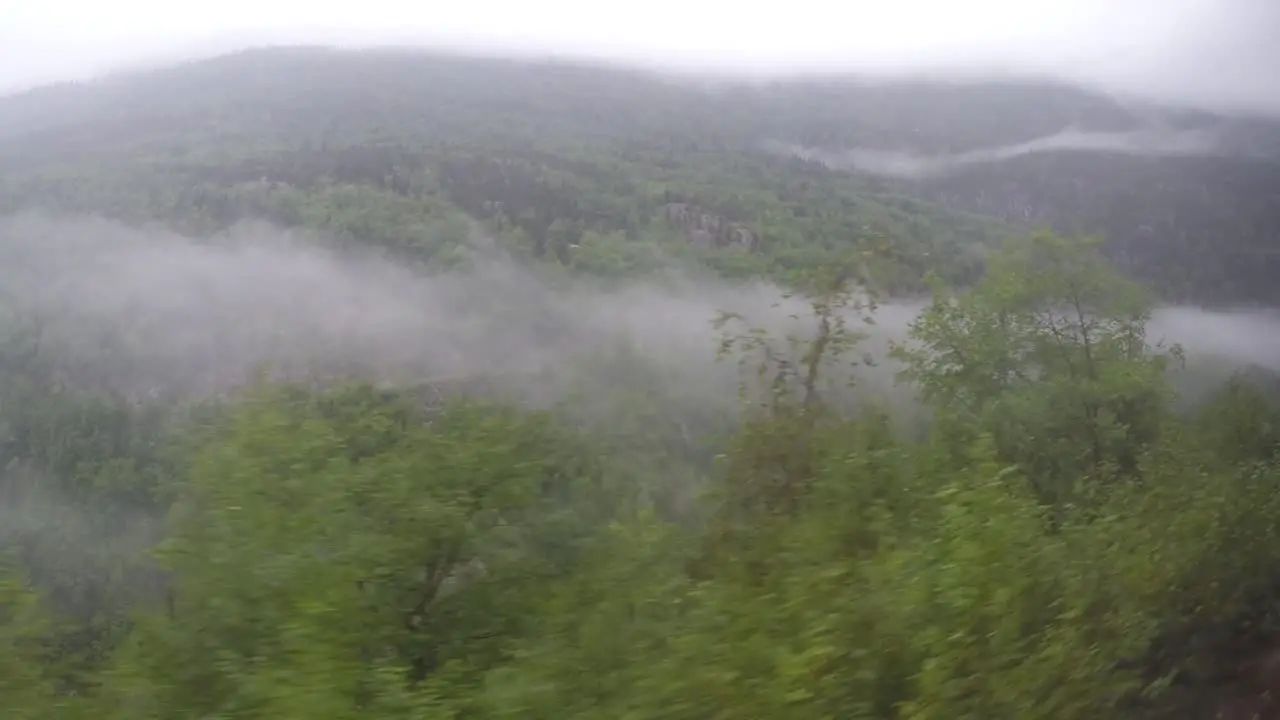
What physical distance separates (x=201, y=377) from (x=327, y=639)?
10705 cm

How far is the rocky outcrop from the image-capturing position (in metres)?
79.7

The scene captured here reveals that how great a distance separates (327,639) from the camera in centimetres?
563

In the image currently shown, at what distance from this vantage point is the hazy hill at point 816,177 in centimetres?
2788

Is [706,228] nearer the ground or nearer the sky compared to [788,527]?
nearer the ground

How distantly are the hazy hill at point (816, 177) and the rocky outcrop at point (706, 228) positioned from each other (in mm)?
1568

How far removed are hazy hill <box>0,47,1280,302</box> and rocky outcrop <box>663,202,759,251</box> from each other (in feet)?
5.14

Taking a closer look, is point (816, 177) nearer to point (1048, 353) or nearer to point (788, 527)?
point (1048, 353)

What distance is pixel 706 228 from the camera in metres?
95.2

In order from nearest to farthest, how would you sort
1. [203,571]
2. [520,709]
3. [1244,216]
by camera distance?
1. [520,709]
2. [203,571]
3. [1244,216]

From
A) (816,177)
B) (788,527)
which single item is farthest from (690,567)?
(816,177)

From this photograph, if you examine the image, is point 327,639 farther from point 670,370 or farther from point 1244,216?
point 670,370

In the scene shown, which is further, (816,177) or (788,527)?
(816,177)

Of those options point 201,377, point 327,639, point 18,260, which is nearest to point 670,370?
point 327,639

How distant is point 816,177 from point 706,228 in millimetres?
23321
